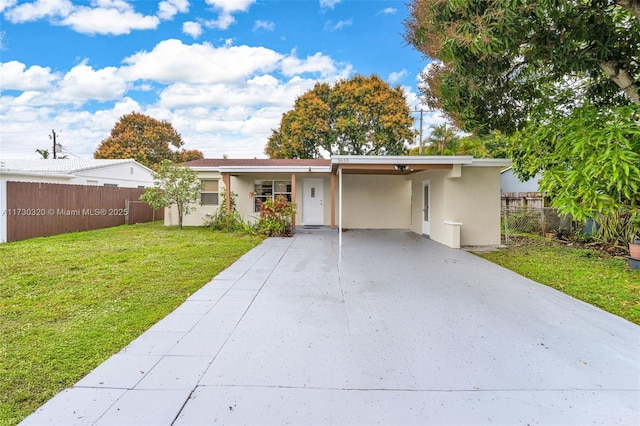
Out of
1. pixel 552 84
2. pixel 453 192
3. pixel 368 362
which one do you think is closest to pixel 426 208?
pixel 453 192

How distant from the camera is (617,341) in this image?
136 inches

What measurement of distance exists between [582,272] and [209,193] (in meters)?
13.1

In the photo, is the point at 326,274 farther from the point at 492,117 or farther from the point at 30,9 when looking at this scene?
the point at 30,9

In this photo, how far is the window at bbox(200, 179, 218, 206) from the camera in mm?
14289

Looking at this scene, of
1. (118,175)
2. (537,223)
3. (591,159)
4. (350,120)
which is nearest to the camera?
(591,159)

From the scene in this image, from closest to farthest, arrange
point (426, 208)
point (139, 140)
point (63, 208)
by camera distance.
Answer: point (63, 208)
point (426, 208)
point (139, 140)

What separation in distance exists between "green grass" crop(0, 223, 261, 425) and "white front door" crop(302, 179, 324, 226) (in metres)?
5.16

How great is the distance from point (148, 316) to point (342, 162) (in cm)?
603

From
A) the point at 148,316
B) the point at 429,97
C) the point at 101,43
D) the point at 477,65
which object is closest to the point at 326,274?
the point at 148,316

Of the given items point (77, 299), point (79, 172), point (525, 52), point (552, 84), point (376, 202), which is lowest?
point (77, 299)

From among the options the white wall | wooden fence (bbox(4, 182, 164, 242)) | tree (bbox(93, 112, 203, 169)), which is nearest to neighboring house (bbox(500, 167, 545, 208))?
wooden fence (bbox(4, 182, 164, 242))

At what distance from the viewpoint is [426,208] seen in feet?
38.9

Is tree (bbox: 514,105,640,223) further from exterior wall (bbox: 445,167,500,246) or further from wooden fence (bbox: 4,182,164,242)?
A: wooden fence (bbox: 4,182,164,242)

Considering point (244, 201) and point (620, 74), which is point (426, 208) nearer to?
point (620, 74)
